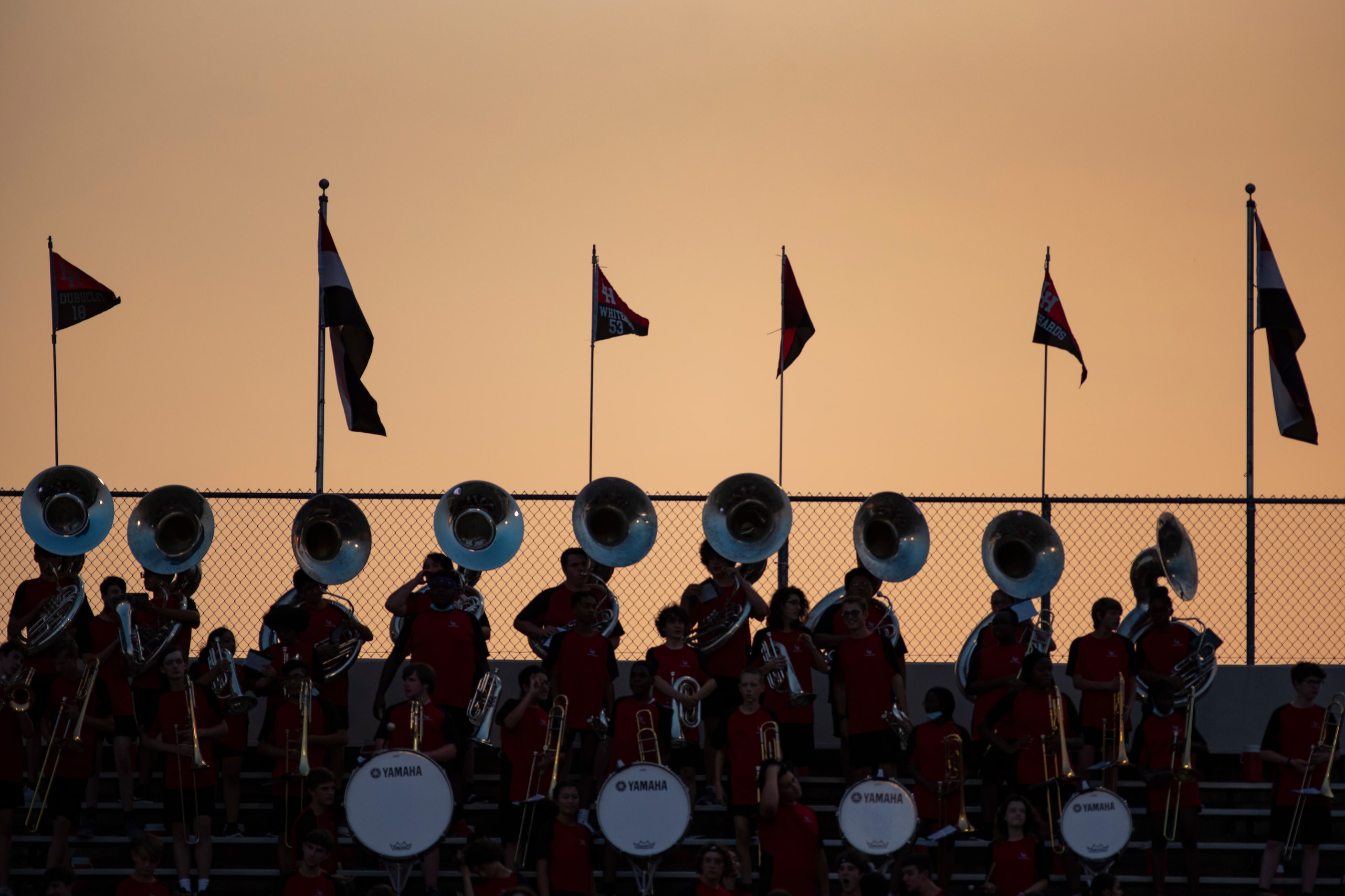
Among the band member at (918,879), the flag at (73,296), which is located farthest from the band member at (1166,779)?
the flag at (73,296)

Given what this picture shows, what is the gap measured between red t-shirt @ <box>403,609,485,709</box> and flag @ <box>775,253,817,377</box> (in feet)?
14.5

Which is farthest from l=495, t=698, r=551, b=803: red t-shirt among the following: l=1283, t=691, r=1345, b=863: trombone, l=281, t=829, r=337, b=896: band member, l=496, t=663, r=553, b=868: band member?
l=1283, t=691, r=1345, b=863: trombone

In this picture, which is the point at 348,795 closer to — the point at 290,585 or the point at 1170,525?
the point at 290,585

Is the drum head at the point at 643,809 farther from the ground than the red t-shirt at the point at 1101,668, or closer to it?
closer to it

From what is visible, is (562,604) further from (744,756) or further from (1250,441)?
(1250,441)

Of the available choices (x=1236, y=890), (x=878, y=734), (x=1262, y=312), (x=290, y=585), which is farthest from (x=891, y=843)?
(x=1262, y=312)

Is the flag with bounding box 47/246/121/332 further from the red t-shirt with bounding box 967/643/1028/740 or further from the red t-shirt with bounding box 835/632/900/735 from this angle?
the red t-shirt with bounding box 967/643/1028/740

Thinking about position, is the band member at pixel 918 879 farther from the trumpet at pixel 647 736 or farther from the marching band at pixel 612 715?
the trumpet at pixel 647 736

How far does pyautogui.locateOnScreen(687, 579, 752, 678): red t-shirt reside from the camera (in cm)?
1130

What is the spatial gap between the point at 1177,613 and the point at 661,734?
15.0ft

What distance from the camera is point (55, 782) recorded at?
400 inches

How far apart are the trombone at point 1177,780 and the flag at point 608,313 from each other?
232 inches

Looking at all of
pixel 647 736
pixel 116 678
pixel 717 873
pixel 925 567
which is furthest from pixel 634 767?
pixel 116 678

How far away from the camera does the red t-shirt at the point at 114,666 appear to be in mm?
10938
